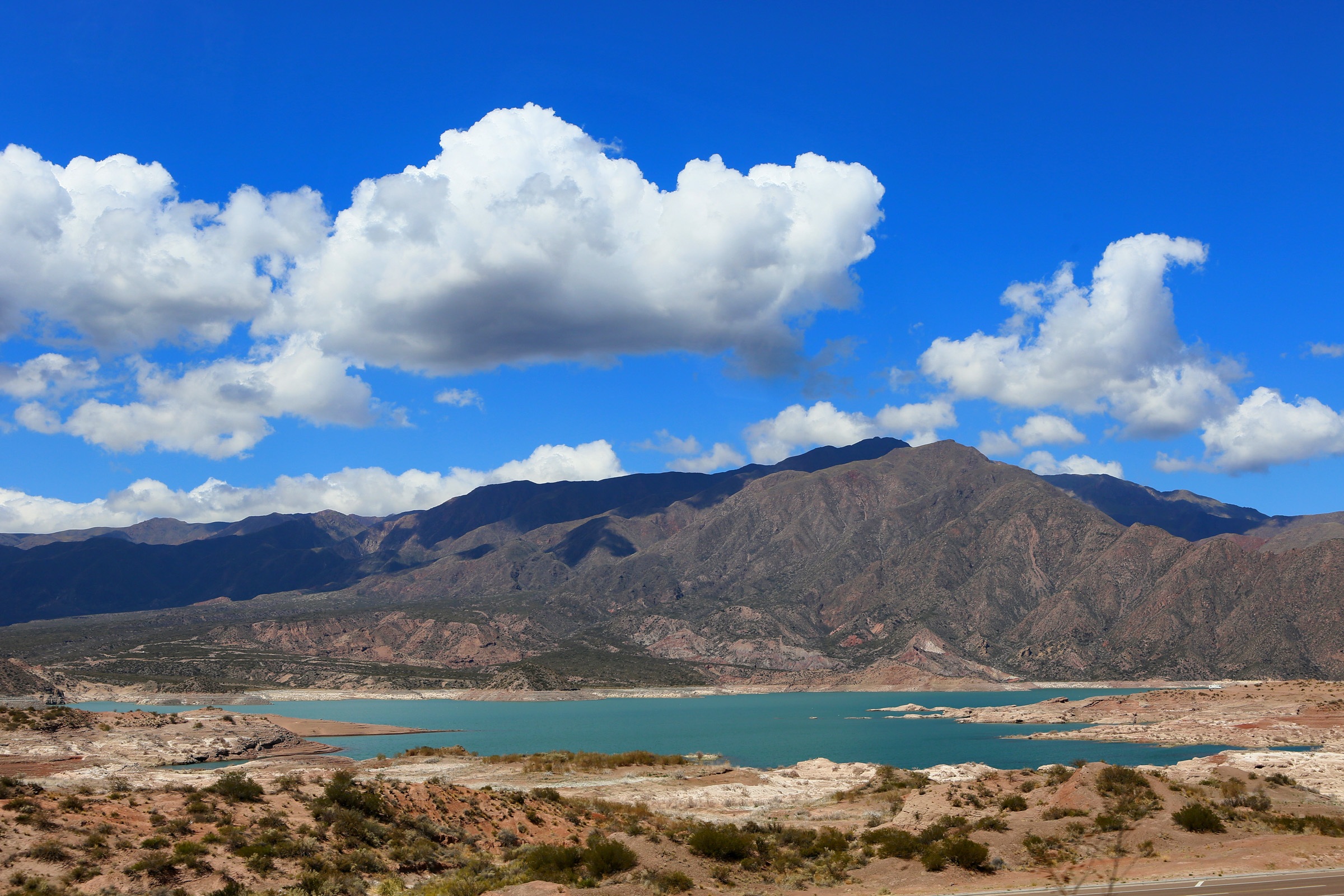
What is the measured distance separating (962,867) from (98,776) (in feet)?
198

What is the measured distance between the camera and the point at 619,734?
12912 centimetres

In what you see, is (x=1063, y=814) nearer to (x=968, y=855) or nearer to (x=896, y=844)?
(x=896, y=844)

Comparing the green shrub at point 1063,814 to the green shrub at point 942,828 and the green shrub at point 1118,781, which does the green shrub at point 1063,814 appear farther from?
the green shrub at point 942,828

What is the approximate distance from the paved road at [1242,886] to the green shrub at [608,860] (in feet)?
37.6

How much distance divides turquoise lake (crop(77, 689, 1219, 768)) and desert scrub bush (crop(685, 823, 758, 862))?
51452 millimetres

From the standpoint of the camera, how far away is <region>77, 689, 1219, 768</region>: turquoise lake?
98.1 m

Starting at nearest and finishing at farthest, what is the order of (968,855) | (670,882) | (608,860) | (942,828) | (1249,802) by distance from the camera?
(670,882) < (608,860) < (968,855) < (942,828) < (1249,802)

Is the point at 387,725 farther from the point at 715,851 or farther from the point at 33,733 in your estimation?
the point at 715,851

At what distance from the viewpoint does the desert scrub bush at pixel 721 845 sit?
38.4 metres

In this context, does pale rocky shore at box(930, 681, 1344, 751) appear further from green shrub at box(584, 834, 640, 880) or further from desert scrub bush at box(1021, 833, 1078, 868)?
green shrub at box(584, 834, 640, 880)

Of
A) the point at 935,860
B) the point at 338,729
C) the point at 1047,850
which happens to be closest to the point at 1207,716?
the point at 1047,850

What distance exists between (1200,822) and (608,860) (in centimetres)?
2490

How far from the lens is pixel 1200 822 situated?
4100cm

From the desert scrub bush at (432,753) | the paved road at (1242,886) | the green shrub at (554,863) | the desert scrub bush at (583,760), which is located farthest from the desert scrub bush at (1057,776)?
the desert scrub bush at (432,753)
